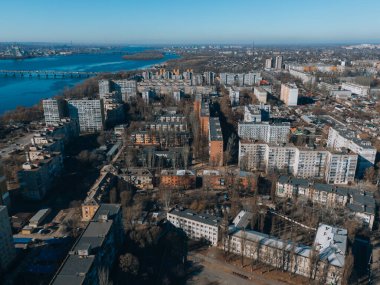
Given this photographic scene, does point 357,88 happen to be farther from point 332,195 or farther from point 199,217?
point 199,217

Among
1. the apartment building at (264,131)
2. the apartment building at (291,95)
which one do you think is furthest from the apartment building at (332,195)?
the apartment building at (291,95)

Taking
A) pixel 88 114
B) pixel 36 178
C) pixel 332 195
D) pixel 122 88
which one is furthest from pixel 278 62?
pixel 36 178

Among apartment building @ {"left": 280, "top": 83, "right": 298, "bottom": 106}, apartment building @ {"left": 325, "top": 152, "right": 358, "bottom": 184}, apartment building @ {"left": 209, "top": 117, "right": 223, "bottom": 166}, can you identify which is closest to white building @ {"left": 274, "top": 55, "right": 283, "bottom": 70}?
apartment building @ {"left": 280, "top": 83, "right": 298, "bottom": 106}

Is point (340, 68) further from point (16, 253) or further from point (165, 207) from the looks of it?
point (16, 253)

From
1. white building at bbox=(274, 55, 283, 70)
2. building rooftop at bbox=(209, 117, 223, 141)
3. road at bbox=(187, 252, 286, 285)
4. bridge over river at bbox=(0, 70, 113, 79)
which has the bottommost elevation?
road at bbox=(187, 252, 286, 285)

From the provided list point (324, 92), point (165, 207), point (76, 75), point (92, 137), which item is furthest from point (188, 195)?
point (76, 75)

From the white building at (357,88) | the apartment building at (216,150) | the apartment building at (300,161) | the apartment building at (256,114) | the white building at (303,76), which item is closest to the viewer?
the apartment building at (300,161)

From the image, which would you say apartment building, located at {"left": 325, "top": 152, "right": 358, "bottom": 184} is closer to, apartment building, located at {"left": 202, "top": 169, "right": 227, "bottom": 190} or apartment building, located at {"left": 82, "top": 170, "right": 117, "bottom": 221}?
apartment building, located at {"left": 202, "top": 169, "right": 227, "bottom": 190}

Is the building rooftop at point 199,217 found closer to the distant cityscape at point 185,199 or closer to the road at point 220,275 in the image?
the distant cityscape at point 185,199
